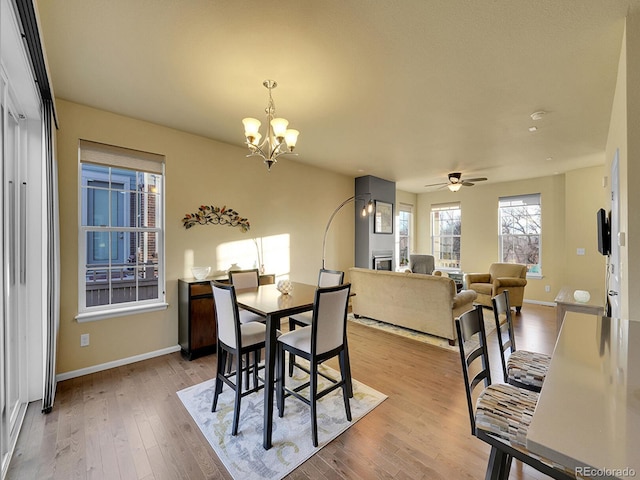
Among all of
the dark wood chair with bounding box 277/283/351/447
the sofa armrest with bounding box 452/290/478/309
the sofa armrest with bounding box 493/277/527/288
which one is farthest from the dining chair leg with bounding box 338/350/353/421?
the sofa armrest with bounding box 493/277/527/288

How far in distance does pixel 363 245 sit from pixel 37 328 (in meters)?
5.00

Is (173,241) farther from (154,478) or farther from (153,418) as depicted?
(154,478)

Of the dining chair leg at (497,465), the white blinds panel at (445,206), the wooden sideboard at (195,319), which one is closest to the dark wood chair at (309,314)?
the wooden sideboard at (195,319)

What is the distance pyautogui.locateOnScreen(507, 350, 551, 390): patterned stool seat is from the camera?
161cm

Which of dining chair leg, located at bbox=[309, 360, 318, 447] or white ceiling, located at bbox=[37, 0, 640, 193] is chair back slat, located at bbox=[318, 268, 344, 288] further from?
white ceiling, located at bbox=[37, 0, 640, 193]

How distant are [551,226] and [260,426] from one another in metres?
6.92

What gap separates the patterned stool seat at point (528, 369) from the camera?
161 cm

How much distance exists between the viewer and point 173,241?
357 centimetres

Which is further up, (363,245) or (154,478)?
(363,245)

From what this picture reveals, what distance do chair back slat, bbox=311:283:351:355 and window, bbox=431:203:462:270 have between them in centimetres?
644

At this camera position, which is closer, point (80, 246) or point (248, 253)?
point (80, 246)

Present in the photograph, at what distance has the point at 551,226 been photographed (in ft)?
20.1

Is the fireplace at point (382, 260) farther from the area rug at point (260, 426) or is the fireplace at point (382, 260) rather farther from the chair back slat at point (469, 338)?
the chair back slat at point (469, 338)

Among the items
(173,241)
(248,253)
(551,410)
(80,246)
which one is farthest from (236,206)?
(551,410)
